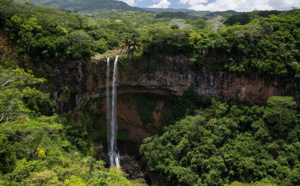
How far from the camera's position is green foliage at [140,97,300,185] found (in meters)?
18.7

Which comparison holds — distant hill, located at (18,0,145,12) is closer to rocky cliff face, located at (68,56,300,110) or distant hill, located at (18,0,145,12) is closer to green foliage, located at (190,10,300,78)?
rocky cliff face, located at (68,56,300,110)

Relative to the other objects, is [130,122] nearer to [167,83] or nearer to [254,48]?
[167,83]

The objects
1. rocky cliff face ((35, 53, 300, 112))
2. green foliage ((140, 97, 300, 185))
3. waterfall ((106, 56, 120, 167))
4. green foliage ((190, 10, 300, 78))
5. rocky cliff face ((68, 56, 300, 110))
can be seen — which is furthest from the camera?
waterfall ((106, 56, 120, 167))

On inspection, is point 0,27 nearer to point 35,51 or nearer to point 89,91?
point 35,51

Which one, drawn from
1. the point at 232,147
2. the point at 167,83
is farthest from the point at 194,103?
the point at 232,147

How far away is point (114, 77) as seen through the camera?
1010 inches

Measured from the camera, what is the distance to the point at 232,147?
67.4ft

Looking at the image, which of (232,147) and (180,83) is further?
(180,83)

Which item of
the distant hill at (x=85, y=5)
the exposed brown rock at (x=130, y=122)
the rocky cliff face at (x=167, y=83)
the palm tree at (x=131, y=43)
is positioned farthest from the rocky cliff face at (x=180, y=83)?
A: the distant hill at (x=85, y=5)

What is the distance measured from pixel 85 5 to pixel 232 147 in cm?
15023

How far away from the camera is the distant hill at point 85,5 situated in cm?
12925

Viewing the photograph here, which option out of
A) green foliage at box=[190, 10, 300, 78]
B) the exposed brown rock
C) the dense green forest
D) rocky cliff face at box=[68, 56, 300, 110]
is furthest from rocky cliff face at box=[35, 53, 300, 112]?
the exposed brown rock

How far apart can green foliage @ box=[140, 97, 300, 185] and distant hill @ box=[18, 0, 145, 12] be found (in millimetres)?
117098

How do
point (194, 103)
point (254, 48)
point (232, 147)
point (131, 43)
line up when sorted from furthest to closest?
point (194, 103), point (131, 43), point (254, 48), point (232, 147)
